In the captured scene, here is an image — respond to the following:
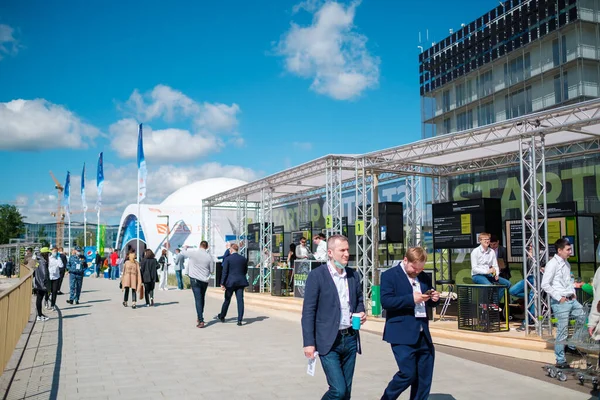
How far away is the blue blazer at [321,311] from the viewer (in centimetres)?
453

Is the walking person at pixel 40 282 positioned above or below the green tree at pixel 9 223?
below

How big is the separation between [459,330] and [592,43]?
3145cm

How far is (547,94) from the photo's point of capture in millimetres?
37406

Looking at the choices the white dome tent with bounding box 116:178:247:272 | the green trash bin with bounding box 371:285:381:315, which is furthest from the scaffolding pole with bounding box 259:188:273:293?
the white dome tent with bounding box 116:178:247:272

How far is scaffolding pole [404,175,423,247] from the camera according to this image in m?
18.2

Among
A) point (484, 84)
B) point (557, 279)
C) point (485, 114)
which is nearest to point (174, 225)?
point (485, 114)

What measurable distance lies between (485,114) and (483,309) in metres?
Answer: 36.7

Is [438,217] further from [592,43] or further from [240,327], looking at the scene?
[592,43]

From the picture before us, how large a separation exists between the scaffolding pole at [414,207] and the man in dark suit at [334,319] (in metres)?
13.5

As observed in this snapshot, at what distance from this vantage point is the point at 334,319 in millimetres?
4555

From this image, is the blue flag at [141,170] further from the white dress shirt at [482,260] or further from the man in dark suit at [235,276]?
the white dress shirt at [482,260]

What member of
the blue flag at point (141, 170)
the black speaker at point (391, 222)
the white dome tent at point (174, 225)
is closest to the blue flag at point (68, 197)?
the white dome tent at point (174, 225)

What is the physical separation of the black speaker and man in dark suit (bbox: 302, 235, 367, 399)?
42.2 feet

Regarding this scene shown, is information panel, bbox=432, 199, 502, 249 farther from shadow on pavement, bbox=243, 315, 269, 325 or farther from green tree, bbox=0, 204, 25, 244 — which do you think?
green tree, bbox=0, 204, 25, 244
